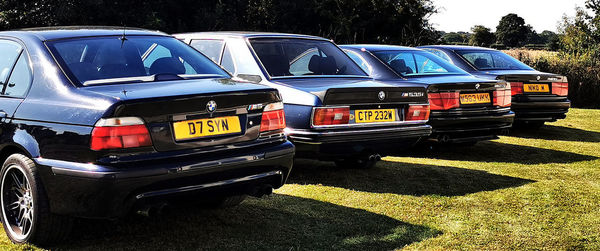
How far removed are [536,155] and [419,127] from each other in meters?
2.96

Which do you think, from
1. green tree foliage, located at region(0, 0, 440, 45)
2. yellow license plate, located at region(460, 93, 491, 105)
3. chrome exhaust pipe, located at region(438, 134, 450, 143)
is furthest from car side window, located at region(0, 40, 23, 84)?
green tree foliage, located at region(0, 0, 440, 45)

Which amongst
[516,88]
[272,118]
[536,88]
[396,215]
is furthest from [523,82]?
[272,118]

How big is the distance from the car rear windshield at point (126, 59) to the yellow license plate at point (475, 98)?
400 cm

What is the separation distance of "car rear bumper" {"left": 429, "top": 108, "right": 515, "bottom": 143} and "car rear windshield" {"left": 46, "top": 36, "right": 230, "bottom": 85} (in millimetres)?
3749

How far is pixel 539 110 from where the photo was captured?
33.4 ft

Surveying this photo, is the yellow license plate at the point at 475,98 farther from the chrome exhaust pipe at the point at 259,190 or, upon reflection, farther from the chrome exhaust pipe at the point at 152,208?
the chrome exhaust pipe at the point at 152,208

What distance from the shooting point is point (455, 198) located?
5.84 metres

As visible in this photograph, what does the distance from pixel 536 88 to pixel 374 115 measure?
497 cm

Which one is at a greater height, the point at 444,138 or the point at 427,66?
the point at 427,66

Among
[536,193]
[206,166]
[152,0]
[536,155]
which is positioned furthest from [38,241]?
[152,0]

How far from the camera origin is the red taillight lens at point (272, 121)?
4.38 meters

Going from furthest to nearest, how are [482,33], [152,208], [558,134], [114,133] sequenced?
1. [482,33]
2. [558,134]
3. [152,208]
4. [114,133]

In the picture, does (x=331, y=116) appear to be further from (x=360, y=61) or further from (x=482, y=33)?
(x=482, y=33)

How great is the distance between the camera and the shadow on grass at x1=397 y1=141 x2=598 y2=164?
833cm
